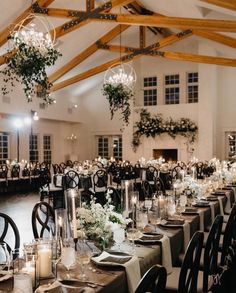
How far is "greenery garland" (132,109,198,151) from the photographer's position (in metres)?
15.3

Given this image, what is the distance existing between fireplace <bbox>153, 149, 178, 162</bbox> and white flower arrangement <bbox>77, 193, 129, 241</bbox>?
1342 cm

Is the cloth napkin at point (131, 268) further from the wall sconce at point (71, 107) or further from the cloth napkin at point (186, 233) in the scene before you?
the wall sconce at point (71, 107)

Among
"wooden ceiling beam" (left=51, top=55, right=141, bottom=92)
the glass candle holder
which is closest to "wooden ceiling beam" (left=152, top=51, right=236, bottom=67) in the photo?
"wooden ceiling beam" (left=51, top=55, right=141, bottom=92)

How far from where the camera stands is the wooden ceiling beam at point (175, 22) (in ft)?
26.3

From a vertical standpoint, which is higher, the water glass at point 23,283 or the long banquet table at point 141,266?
the water glass at point 23,283

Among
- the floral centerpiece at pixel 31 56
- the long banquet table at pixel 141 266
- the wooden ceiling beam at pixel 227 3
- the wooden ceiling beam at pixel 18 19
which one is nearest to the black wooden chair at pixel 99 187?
the floral centerpiece at pixel 31 56

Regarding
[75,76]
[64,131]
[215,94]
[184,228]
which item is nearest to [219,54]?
[215,94]

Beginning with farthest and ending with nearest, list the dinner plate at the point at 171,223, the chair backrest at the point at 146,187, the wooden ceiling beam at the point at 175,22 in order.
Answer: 1. the wooden ceiling beam at the point at 175,22
2. the chair backrest at the point at 146,187
3. the dinner plate at the point at 171,223

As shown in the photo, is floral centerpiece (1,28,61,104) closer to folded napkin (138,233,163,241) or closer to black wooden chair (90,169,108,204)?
black wooden chair (90,169,108,204)

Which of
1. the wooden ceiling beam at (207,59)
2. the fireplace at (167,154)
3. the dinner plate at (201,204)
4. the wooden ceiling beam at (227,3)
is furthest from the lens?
the fireplace at (167,154)

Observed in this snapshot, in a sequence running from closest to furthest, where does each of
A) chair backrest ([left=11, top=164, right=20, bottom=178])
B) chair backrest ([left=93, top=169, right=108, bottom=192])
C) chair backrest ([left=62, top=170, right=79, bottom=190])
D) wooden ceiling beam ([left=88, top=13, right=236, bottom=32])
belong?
wooden ceiling beam ([left=88, top=13, right=236, bottom=32])
chair backrest ([left=62, top=170, right=79, bottom=190])
chair backrest ([left=93, top=169, right=108, bottom=192])
chair backrest ([left=11, top=164, right=20, bottom=178])

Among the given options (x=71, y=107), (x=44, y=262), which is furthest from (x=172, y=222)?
(x=71, y=107)

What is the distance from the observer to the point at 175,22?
8.52 m

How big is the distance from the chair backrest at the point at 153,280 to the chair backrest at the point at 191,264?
1.79 feet
